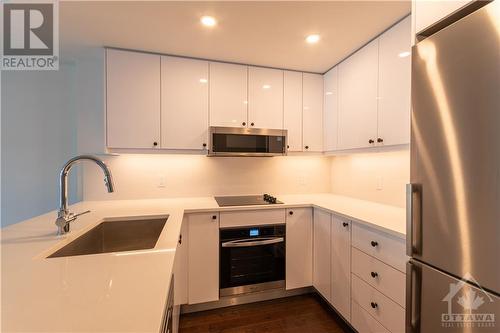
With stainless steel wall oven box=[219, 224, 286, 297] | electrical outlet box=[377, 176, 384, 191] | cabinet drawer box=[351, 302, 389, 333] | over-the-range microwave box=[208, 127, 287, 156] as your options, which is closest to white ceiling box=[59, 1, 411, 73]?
over-the-range microwave box=[208, 127, 287, 156]

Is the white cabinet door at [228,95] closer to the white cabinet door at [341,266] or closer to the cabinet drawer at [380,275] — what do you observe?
the white cabinet door at [341,266]

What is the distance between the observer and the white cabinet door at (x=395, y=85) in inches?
58.7

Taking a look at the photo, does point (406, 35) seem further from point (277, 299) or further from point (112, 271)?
point (277, 299)

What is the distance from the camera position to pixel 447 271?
2.92 feet

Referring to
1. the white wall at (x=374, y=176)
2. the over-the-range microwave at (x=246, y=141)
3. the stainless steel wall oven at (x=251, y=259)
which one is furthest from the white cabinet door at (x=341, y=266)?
the over-the-range microwave at (x=246, y=141)

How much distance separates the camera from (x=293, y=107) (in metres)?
2.41

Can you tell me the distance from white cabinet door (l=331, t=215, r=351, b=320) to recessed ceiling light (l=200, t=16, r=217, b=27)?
1.74m

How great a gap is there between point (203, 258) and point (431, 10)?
83.4 inches

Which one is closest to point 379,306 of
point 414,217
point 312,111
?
point 414,217

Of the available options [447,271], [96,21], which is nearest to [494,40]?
[447,271]

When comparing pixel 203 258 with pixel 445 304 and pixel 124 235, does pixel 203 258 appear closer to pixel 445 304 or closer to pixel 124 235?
pixel 124 235

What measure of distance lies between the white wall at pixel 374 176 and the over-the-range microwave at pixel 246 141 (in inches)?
31.7

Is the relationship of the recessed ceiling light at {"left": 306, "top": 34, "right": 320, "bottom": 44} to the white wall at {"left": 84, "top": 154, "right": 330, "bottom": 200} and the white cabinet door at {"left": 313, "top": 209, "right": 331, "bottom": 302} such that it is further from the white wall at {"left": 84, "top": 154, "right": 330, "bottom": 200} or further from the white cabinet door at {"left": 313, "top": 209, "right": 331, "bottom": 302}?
the white cabinet door at {"left": 313, "top": 209, "right": 331, "bottom": 302}

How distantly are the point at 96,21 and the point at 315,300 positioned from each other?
292 cm
